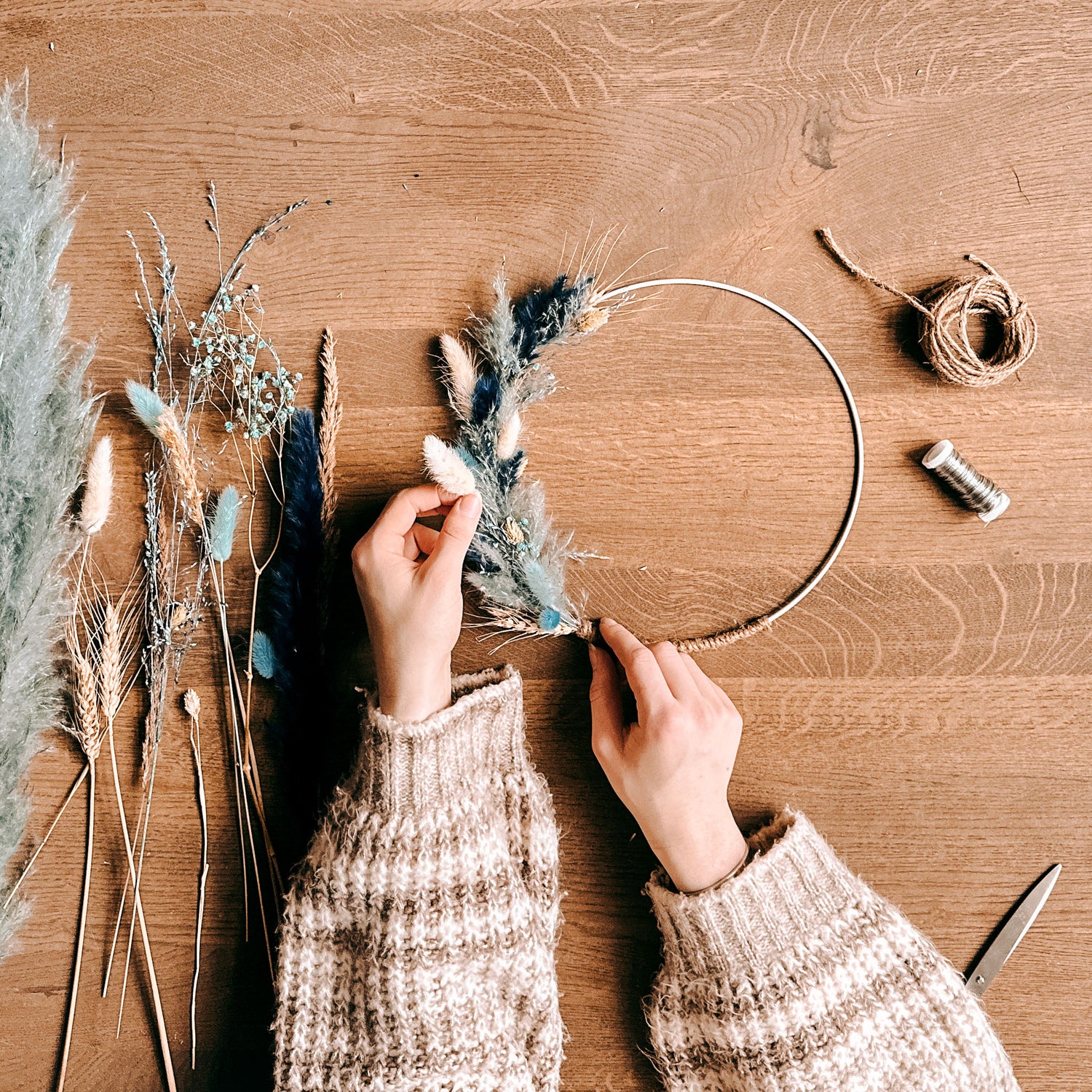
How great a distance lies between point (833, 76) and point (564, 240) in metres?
0.51

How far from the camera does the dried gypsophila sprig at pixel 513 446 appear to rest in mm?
1218

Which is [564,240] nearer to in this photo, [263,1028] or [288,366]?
[288,366]

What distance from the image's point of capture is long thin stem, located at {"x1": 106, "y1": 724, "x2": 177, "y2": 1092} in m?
1.24

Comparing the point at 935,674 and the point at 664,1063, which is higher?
the point at 935,674

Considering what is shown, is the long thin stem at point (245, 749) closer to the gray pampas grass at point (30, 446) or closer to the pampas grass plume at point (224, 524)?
the pampas grass plume at point (224, 524)

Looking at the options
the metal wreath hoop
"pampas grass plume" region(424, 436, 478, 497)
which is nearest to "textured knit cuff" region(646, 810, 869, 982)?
the metal wreath hoop

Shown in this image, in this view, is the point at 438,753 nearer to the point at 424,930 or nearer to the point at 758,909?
the point at 424,930

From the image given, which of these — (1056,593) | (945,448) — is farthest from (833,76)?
(1056,593)

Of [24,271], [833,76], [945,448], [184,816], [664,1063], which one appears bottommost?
[664,1063]

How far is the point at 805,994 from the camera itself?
1.12 metres

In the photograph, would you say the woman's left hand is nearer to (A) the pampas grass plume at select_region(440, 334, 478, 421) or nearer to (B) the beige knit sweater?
(B) the beige knit sweater

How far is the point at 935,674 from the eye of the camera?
4.19 feet

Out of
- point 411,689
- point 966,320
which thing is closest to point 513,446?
point 411,689

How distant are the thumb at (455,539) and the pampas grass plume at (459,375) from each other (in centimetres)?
19
